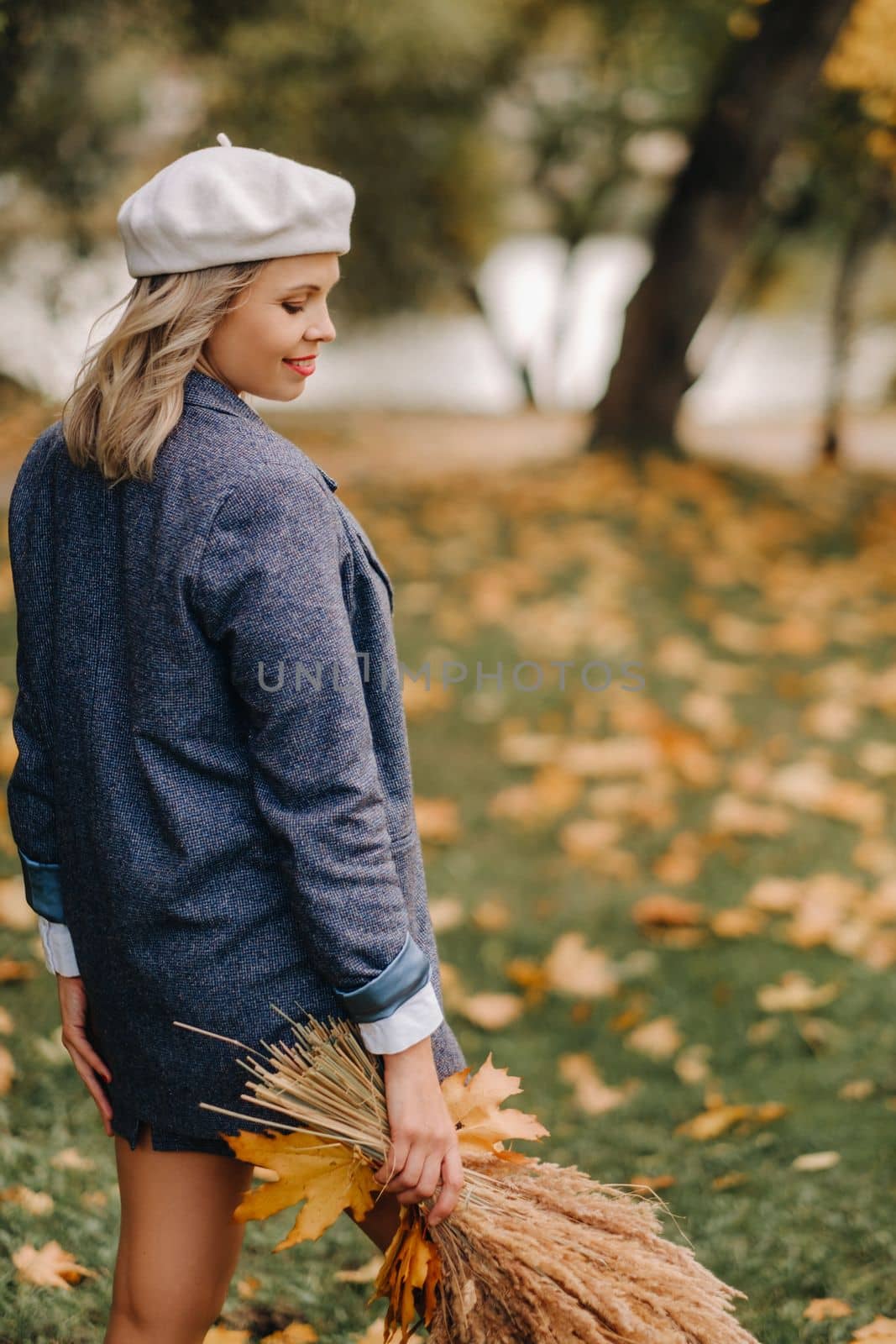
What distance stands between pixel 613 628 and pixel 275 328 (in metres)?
4.11

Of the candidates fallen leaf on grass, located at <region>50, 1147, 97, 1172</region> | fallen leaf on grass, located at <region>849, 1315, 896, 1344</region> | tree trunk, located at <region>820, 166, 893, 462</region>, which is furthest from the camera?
tree trunk, located at <region>820, 166, 893, 462</region>

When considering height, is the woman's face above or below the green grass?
above

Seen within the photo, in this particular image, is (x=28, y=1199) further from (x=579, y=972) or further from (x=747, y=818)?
(x=747, y=818)

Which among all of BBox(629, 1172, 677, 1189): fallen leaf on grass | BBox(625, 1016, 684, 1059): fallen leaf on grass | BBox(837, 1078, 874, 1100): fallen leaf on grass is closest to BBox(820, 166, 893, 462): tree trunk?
BBox(625, 1016, 684, 1059): fallen leaf on grass

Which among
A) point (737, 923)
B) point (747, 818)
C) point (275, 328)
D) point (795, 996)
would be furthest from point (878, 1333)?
point (747, 818)

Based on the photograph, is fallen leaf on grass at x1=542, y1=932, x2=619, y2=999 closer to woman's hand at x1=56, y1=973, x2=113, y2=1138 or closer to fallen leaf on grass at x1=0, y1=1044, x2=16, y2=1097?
fallen leaf on grass at x1=0, y1=1044, x2=16, y2=1097

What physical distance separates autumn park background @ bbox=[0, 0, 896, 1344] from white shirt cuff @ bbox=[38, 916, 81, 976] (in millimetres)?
707

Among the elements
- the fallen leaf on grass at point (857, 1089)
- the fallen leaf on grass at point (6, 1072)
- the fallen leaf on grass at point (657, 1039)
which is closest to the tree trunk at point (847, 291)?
the fallen leaf on grass at point (657, 1039)

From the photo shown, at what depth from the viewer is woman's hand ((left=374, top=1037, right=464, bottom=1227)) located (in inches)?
55.7

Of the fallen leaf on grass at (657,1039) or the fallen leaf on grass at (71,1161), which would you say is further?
the fallen leaf on grass at (657,1039)

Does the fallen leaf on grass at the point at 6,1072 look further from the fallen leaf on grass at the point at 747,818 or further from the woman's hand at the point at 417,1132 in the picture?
the fallen leaf on grass at the point at 747,818

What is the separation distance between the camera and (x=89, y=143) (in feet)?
22.0

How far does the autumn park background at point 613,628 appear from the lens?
2.56 meters

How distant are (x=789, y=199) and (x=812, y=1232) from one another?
9.36 meters
